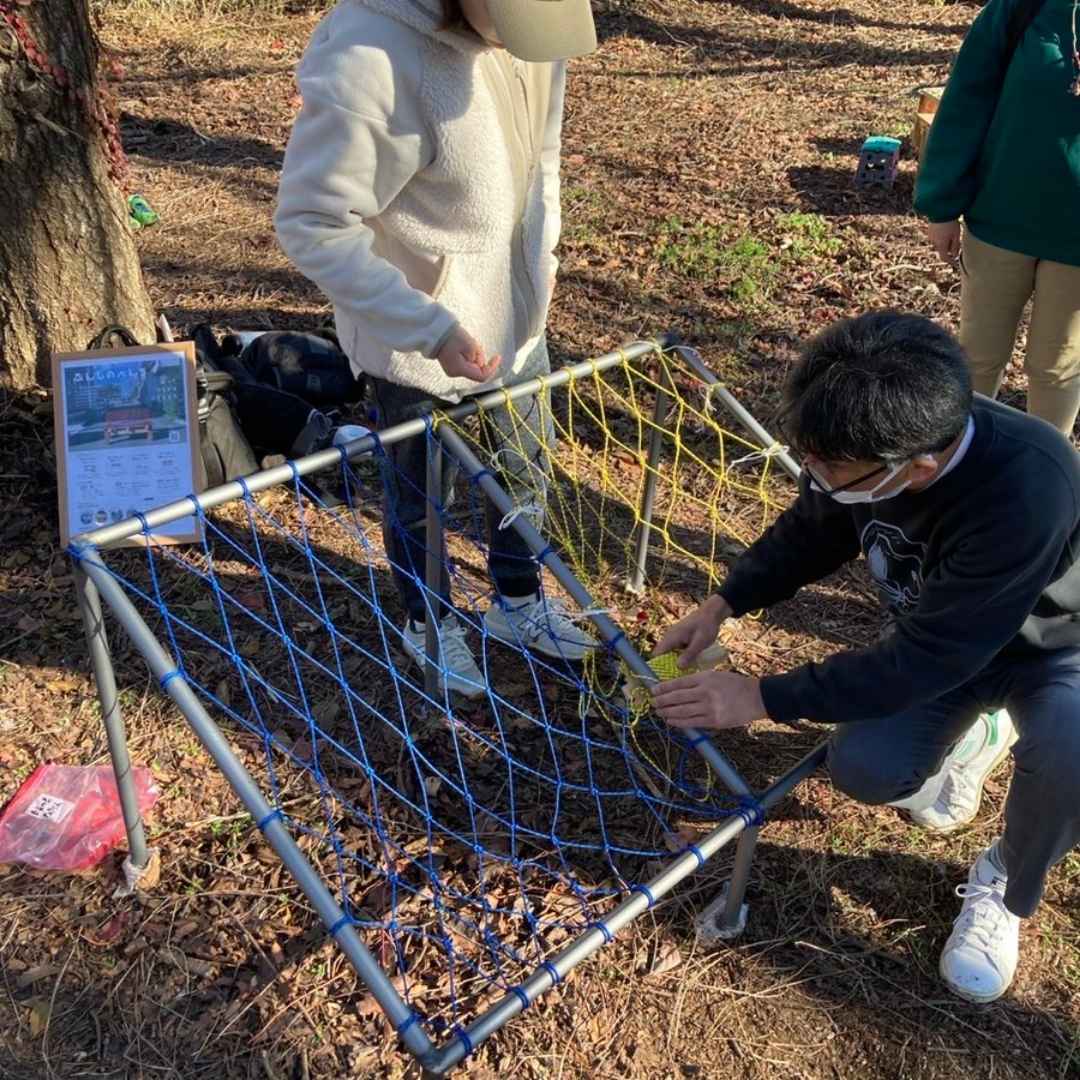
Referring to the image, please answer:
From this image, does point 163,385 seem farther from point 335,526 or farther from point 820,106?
point 820,106

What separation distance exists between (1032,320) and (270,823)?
7.63 ft

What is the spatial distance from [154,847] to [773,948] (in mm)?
1376

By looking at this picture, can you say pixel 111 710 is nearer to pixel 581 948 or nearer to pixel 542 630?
pixel 581 948

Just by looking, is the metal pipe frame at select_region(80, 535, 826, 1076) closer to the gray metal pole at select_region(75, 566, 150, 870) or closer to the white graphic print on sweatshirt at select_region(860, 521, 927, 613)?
the gray metal pole at select_region(75, 566, 150, 870)

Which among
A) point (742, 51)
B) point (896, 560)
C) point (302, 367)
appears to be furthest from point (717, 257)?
point (742, 51)

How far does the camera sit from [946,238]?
9.43 ft

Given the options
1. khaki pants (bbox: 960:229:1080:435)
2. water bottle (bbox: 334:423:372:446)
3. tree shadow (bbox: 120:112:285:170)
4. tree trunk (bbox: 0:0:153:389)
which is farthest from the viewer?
tree shadow (bbox: 120:112:285:170)

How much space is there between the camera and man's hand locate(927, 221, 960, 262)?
2.83m

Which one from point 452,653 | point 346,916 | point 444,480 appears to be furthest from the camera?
point 452,653

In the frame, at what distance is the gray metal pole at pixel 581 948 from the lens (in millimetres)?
1443

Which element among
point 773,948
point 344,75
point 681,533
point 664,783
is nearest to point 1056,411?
point 681,533

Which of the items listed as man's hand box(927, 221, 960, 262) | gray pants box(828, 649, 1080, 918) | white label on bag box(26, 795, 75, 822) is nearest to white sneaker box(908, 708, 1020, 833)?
gray pants box(828, 649, 1080, 918)

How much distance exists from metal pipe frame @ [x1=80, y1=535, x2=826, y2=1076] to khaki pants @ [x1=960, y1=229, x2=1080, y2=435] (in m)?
1.57

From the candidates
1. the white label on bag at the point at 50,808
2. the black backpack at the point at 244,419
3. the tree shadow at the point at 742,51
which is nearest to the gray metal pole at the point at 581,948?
the white label on bag at the point at 50,808
